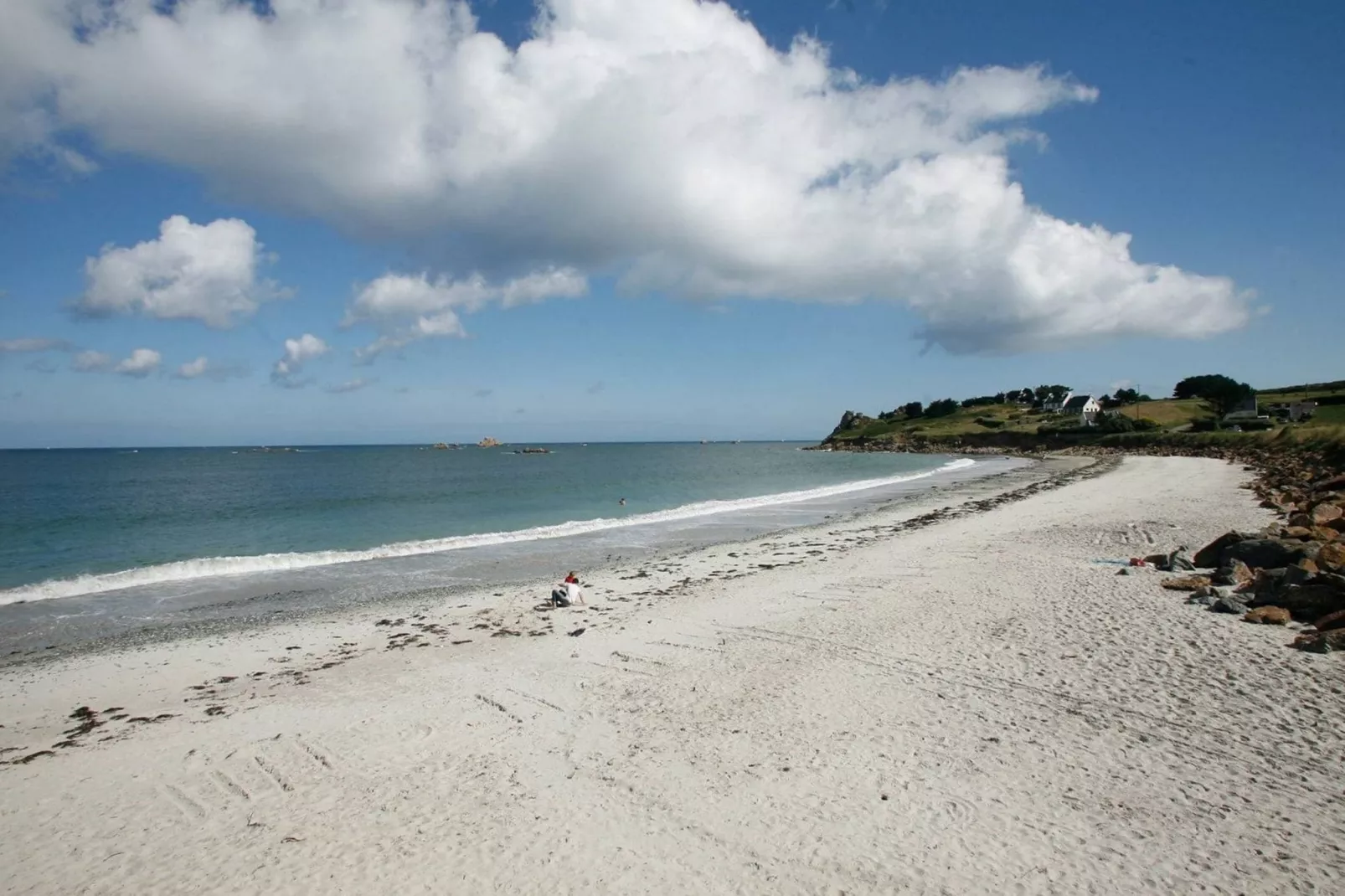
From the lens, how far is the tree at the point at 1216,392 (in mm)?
99988

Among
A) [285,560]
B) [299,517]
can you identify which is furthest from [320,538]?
[299,517]

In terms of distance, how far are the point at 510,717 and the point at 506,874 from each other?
10.8 feet

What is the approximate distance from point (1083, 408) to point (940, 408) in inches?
1595

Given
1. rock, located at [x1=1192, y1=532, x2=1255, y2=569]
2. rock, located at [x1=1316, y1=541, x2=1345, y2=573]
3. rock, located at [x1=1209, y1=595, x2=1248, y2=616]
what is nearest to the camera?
rock, located at [x1=1209, y1=595, x2=1248, y2=616]

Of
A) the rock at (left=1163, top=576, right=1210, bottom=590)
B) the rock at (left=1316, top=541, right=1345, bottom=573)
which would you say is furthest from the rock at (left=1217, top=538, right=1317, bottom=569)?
the rock at (left=1163, top=576, right=1210, bottom=590)

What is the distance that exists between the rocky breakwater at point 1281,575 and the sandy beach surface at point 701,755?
72 centimetres

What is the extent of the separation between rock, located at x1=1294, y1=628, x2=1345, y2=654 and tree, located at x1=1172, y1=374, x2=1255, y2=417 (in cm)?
10614

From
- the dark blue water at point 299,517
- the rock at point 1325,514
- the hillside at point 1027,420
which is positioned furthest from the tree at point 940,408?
the rock at point 1325,514

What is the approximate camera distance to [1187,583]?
13.6 meters

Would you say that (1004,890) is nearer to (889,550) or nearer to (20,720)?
(20,720)

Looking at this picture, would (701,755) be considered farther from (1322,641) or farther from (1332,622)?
(1332,622)

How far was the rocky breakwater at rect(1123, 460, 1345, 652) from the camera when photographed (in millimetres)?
10906

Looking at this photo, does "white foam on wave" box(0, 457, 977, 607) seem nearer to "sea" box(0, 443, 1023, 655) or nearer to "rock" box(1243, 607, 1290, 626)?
"sea" box(0, 443, 1023, 655)

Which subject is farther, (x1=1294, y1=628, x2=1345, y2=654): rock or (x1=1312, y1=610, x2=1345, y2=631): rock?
(x1=1312, y1=610, x2=1345, y2=631): rock
